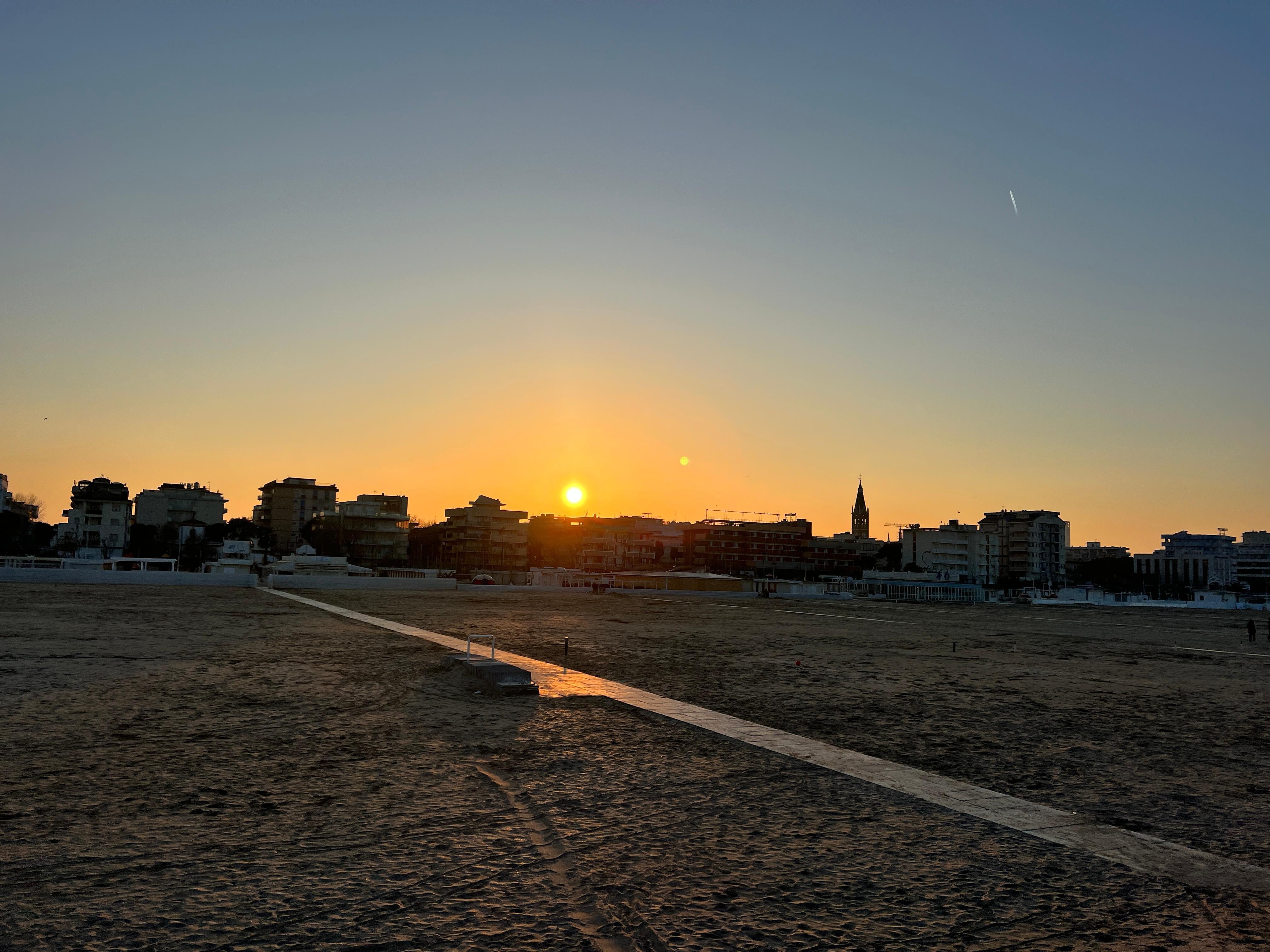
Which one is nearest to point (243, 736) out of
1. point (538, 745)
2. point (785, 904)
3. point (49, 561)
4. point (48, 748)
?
point (48, 748)

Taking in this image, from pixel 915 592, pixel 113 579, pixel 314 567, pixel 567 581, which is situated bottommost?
pixel 915 592

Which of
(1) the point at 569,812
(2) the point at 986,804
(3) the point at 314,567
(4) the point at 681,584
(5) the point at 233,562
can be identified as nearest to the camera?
(1) the point at 569,812

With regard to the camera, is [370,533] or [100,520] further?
[370,533]

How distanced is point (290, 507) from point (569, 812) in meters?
167

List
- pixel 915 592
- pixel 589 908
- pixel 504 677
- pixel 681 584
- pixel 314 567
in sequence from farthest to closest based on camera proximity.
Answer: pixel 915 592
pixel 681 584
pixel 314 567
pixel 504 677
pixel 589 908

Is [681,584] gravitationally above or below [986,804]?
below

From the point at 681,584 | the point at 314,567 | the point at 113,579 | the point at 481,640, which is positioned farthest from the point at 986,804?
the point at 314,567

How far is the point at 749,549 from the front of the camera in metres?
178

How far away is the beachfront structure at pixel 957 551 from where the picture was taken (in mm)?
174000

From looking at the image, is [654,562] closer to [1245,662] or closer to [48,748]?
[1245,662]

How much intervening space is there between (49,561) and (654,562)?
413 feet

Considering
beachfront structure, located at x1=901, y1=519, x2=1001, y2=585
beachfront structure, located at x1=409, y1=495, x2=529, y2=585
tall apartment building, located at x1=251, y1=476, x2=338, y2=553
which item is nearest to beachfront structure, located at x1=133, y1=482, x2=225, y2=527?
tall apartment building, located at x1=251, y1=476, x2=338, y2=553

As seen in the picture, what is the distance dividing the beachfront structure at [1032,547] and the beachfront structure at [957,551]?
2.14 metres

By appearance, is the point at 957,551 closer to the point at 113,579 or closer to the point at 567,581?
the point at 567,581
